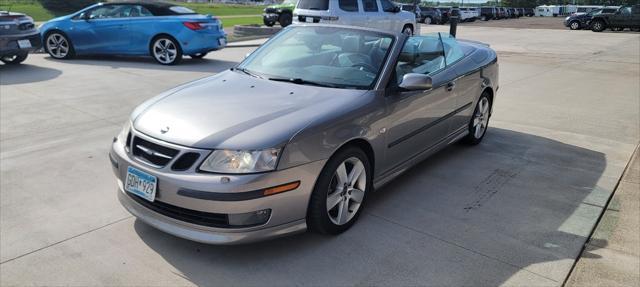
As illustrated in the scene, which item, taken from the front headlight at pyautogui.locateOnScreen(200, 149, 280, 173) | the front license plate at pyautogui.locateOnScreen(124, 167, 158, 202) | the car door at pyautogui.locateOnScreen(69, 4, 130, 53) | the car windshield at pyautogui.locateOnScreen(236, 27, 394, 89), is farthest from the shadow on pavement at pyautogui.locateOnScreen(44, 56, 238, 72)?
the front headlight at pyautogui.locateOnScreen(200, 149, 280, 173)

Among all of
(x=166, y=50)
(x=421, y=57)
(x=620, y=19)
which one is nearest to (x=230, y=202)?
(x=421, y=57)

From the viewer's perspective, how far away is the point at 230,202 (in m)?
2.86

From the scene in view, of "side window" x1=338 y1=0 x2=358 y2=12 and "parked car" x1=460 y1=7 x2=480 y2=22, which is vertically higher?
"side window" x1=338 y1=0 x2=358 y2=12

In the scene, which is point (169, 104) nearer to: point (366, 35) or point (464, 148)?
point (366, 35)

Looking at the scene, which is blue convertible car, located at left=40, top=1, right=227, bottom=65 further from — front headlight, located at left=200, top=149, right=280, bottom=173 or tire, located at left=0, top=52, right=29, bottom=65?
front headlight, located at left=200, top=149, right=280, bottom=173

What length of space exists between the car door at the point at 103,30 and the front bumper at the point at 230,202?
864cm

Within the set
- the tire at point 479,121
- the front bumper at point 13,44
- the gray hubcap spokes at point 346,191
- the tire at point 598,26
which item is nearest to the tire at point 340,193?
the gray hubcap spokes at point 346,191

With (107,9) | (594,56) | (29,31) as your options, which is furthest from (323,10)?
(594,56)

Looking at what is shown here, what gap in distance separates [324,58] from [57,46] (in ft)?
30.3

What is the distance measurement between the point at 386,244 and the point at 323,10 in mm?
11939

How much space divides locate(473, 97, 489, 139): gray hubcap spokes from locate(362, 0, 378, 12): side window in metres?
9.85

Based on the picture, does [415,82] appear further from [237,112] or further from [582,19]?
[582,19]

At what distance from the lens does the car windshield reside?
392 cm

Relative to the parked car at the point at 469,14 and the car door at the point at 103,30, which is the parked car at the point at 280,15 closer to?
the car door at the point at 103,30
